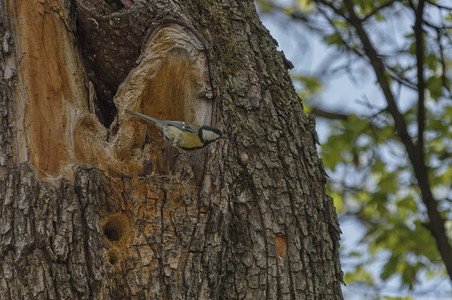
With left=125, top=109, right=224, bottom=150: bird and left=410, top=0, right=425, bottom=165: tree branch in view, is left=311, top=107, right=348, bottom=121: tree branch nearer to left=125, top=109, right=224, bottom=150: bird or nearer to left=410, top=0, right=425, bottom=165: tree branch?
left=410, top=0, right=425, bottom=165: tree branch

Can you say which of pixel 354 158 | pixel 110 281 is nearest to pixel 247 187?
pixel 110 281

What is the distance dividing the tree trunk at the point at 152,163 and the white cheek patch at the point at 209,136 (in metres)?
0.05

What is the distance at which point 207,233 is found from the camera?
2.06 meters

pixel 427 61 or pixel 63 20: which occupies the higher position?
pixel 427 61

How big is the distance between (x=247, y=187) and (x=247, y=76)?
513 mm

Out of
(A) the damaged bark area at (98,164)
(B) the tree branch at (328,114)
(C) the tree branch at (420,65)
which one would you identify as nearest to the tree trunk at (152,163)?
(A) the damaged bark area at (98,164)

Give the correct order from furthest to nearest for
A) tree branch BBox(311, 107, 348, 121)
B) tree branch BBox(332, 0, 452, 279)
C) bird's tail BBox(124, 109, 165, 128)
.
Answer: tree branch BBox(311, 107, 348, 121) → tree branch BBox(332, 0, 452, 279) → bird's tail BBox(124, 109, 165, 128)

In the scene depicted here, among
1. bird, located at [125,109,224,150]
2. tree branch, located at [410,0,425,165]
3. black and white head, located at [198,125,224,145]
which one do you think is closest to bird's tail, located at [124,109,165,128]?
bird, located at [125,109,224,150]

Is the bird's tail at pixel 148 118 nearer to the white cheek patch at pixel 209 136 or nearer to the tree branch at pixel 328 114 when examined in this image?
the white cheek patch at pixel 209 136

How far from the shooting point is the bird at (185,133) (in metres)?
2.12

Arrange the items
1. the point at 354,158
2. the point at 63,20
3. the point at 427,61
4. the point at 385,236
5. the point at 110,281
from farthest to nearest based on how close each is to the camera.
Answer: the point at 354,158 < the point at 385,236 < the point at 427,61 < the point at 63,20 < the point at 110,281

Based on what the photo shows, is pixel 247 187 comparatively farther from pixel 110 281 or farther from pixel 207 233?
pixel 110 281

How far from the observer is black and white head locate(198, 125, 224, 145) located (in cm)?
219

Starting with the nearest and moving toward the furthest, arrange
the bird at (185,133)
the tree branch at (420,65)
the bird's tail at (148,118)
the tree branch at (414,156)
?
the bird at (185,133)
the bird's tail at (148,118)
the tree branch at (414,156)
the tree branch at (420,65)
